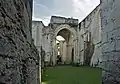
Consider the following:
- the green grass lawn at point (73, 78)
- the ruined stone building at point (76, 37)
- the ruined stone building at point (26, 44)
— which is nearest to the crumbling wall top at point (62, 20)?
the ruined stone building at point (76, 37)

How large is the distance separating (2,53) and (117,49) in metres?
2.21

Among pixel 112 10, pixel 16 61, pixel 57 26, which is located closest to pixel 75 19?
pixel 57 26

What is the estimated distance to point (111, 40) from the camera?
125 inches

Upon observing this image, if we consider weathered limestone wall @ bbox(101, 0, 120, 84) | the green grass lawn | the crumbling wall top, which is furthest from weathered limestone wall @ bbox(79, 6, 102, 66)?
weathered limestone wall @ bbox(101, 0, 120, 84)

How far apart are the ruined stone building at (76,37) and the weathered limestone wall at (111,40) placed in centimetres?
1085

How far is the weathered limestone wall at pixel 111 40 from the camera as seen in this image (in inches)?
117

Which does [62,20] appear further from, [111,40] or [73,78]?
[111,40]

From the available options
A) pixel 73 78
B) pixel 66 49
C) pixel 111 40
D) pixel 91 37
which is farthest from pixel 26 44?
pixel 66 49

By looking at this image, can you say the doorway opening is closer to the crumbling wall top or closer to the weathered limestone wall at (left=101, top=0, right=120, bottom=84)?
the crumbling wall top

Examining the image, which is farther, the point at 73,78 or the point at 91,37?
the point at 91,37

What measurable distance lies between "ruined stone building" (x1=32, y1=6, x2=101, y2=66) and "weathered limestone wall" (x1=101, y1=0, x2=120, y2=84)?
10.8 m

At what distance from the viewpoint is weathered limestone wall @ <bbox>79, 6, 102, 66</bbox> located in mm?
14391

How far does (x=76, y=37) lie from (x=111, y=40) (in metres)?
17.2

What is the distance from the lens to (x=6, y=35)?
139 centimetres
